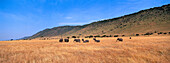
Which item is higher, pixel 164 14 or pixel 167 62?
pixel 164 14

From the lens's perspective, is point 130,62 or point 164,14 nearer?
point 130,62

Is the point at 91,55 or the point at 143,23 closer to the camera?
the point at 91,55

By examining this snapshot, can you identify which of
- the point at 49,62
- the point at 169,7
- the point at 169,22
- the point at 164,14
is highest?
the point at 169,7

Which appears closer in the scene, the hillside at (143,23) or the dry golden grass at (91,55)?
the dry golden grass at (91,55)

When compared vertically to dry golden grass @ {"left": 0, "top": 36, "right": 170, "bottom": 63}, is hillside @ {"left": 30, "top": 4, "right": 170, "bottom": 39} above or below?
above

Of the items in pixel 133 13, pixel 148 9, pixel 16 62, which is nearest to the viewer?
pixel 16 62

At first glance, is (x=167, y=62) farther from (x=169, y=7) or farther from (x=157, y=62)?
(x=169, y=7)

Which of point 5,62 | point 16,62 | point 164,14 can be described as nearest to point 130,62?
point 16,62

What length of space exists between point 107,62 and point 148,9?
96.1m

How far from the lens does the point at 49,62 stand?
5.16m

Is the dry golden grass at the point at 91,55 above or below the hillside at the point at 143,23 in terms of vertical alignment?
below

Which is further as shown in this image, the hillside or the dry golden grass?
the hillside

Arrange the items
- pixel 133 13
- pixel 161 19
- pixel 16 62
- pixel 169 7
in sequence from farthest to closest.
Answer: pixel 133 13, pixel 169 7, pixel 161 19, pixel 16 62

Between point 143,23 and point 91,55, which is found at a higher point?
point 143,23
